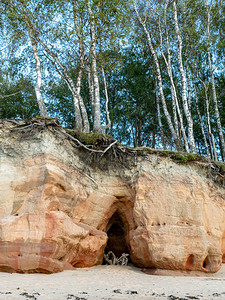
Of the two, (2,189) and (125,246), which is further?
(125,246)

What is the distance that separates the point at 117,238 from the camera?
40.2ft

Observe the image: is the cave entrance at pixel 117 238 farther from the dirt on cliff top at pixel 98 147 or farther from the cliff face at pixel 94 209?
the dirt on cliff top at pixel 98 147

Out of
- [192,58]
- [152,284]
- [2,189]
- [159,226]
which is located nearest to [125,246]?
[159,226]

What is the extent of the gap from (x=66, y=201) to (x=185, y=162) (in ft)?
15.5

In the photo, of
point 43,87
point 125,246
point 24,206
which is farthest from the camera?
point 43,87

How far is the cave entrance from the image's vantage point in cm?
1180

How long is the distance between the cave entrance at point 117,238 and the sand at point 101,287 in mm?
2568

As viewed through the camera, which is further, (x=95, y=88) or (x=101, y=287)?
(x=95, y=88)

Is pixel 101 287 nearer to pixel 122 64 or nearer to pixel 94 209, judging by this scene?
pixel 94 209

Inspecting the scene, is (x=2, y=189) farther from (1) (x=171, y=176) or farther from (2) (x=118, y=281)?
(1) (x=171, y=176)

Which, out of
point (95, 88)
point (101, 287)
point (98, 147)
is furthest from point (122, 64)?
point (101, 287)

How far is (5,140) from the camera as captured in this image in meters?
9.95

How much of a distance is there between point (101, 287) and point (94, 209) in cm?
347

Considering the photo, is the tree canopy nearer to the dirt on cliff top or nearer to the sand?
the dirt on cliff top
